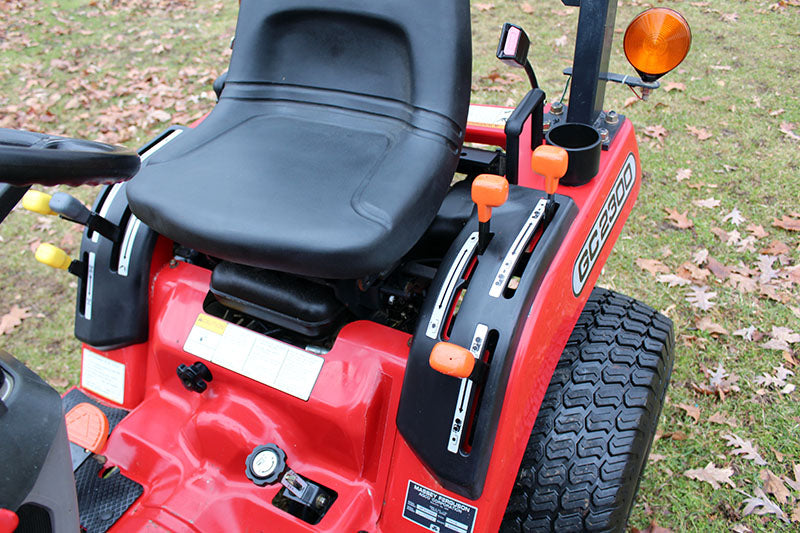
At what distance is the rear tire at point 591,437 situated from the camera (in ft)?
4.53

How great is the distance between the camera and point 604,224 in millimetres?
1665

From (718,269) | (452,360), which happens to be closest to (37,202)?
(452,360)

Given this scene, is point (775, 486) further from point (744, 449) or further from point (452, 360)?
point (452, 360)

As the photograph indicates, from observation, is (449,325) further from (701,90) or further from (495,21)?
(495,21)

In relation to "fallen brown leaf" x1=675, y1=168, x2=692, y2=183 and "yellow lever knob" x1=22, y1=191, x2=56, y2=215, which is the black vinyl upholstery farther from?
"fallen brown leaf" x1=675, y1=168, x2=692, y2=183

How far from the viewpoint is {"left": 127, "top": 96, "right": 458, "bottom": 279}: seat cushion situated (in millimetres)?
1219

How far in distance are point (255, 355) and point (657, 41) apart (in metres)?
1.27

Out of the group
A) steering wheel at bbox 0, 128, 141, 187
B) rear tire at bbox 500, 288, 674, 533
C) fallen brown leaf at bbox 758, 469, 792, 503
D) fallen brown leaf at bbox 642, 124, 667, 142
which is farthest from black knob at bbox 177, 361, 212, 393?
fallen brown leaf at bbox 642, 124, 667, 142

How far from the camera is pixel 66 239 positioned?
10.3ft

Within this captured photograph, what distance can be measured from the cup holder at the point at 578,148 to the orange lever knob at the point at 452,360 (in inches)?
24.9

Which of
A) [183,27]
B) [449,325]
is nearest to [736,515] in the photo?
[449,325]

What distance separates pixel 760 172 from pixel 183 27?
15.1 feet

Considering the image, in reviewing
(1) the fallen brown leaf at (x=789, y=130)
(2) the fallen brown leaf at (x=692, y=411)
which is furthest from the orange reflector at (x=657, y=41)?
(1) the fallen brown leaf at (x=789, y=130)

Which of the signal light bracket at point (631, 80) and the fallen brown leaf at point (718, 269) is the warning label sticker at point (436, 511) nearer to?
the signal light bracket at point (631, 80)
